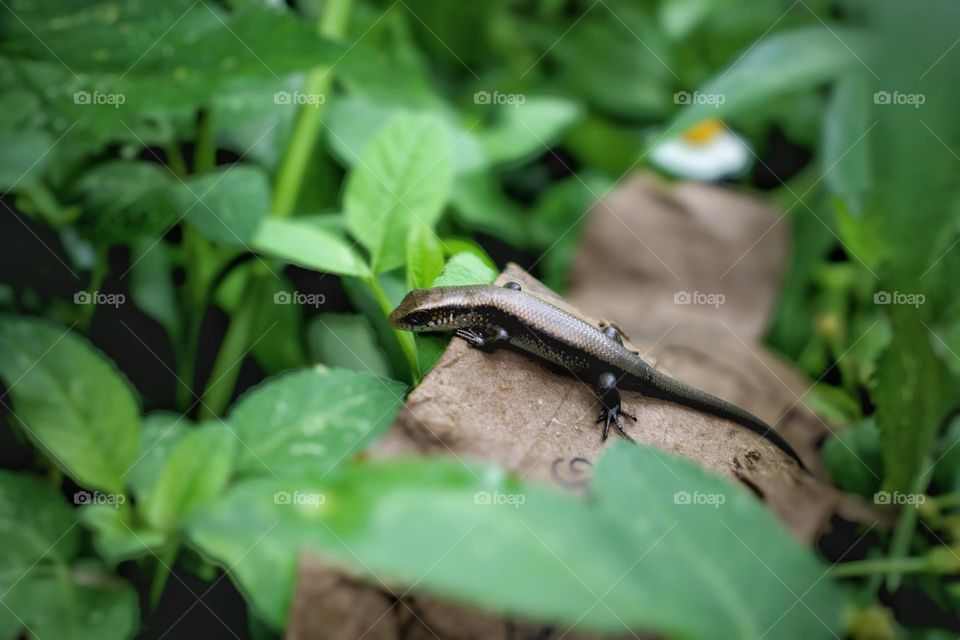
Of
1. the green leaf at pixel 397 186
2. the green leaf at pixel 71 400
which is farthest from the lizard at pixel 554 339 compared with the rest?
the green leaf at pixel 71 400

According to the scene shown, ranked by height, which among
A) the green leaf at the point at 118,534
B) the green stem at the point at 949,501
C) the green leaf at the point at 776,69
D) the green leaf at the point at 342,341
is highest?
the green leaf at the point at 776,69

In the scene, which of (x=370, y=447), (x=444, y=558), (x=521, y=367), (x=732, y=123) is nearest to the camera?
(x=444, y=558)

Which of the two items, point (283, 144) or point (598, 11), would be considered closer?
point (283, 144)

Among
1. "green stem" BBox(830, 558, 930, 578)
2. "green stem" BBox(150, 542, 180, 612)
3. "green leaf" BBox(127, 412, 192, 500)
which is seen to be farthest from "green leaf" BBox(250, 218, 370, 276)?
"green stem" BBox(830, 558, 930, 578)

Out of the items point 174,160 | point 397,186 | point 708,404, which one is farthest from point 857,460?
point 174,160

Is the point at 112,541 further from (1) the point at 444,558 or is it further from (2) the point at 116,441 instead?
(1) the point at 444,558

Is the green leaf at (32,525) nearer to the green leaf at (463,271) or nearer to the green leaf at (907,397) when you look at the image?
the green leaf at (463,271)

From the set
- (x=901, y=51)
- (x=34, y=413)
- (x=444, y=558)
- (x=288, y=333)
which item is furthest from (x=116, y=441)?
(x=901, y=51)
